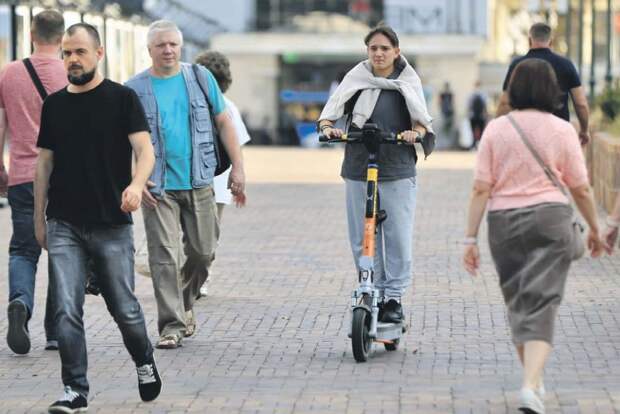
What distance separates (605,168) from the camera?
18.9 metres

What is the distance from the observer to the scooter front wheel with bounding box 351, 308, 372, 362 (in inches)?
344

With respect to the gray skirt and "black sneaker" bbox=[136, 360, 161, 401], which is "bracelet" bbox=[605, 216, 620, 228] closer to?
the gray skirt

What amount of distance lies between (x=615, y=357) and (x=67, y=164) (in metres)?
3.09

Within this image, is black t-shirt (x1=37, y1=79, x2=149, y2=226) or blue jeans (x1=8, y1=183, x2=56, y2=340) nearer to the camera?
black t-shirt (x1=37, y1=79, x2=149, y2=226)

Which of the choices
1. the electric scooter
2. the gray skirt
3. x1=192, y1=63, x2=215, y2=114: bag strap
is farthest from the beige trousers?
the gray skirt

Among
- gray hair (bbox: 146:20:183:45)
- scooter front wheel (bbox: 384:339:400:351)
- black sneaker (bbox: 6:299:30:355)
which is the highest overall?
gray hair (bbox: 146:20:183:45)

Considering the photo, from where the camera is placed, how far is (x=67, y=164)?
7.72 m

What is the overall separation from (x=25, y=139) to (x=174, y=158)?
2.65 ft

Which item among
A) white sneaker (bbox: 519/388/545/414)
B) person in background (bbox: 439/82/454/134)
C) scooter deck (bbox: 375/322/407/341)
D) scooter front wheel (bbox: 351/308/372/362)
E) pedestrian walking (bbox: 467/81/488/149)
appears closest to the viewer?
white sneaker (bbox: 519/388/545/414)

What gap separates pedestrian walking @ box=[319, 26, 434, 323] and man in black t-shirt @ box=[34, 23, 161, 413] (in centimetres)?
170

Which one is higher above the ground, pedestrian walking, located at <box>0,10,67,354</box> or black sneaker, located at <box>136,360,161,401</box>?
pedestrian walking, located at <box>0,10,67,354</box>

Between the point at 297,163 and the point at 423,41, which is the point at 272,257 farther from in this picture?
the point at 423,41

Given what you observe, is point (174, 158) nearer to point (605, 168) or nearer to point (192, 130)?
point (192, 130)

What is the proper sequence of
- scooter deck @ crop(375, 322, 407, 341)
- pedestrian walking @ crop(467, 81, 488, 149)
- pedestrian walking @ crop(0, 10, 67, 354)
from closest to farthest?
scooter deck @ crop(375, 322, 407, 341) < pedestrian walking @ crop(0, 10, 67, 354) < pedestrian walking @ crop(467, 81, 488, 149)
